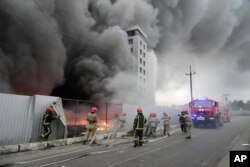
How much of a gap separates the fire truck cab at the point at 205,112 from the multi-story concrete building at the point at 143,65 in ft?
77.4

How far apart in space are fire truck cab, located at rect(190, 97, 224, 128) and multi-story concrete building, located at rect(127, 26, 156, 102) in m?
23.6

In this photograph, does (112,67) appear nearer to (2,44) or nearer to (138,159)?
(2,44)

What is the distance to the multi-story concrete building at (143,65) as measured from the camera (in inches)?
1781

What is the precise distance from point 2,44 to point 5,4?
3550 mm

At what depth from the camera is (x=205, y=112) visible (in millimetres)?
20359

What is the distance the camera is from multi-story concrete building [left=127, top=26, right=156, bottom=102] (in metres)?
45.2

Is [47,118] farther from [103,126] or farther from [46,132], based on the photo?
[103,126]

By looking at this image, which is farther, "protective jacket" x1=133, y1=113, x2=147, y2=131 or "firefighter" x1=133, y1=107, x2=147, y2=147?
"protective jacket" x1=133, y1=113, x2=147, y2=131

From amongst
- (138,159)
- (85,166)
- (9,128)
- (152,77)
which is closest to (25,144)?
(9,128)

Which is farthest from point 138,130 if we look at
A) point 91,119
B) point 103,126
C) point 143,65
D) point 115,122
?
point 143,65

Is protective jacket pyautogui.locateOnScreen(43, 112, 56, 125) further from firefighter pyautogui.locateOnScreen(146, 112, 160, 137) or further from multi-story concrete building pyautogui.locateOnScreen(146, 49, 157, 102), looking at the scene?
multi-story concrete building pyautogui.locateOnScreen(146, 49, 157, 102)

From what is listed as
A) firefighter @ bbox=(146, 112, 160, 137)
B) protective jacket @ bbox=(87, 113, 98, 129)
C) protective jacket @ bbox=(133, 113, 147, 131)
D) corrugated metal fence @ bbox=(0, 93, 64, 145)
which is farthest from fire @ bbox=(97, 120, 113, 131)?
protective jacket @ bbox=(133, 113, 147, 131)

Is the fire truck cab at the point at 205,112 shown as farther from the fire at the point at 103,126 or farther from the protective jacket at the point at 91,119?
the protective jacket at the point at 91,119

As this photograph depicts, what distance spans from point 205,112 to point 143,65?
102ft
